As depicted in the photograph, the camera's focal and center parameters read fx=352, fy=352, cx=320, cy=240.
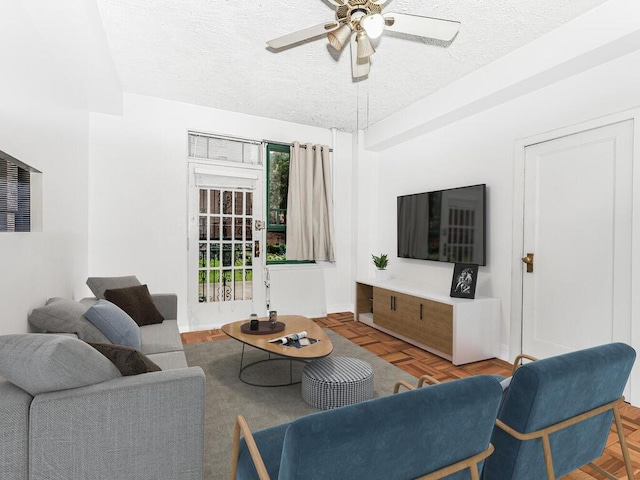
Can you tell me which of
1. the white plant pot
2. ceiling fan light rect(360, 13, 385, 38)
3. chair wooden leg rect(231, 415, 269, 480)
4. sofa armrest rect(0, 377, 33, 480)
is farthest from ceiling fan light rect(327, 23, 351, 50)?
the white plant pot

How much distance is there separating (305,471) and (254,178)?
4.22 metres

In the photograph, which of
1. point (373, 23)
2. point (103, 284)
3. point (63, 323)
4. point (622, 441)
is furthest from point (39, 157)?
point (622, 441)

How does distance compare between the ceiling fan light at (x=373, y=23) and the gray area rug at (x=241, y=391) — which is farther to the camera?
the gray area rug at (x=241, y=391)

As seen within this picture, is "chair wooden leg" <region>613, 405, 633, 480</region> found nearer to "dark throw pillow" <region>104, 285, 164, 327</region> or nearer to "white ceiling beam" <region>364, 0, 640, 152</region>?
"white ceiling beam" <region>364, 0, 640, 152</region>

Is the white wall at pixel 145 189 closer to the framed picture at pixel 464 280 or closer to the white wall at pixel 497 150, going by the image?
the white wall at pixel 497 150

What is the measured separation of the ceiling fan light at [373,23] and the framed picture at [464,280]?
7.96 ft

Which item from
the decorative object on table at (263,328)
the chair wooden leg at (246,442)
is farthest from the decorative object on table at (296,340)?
the chair wooden leg at (246,442)

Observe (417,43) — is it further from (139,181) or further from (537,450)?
(139,181)

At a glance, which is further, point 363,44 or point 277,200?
point 277,200

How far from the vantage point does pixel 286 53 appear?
10.0 ft

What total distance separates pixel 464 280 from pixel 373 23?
254cm

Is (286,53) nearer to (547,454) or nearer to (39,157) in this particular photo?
(39,157)

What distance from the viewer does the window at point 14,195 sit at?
1.78 m

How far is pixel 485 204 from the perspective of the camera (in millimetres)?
3520
